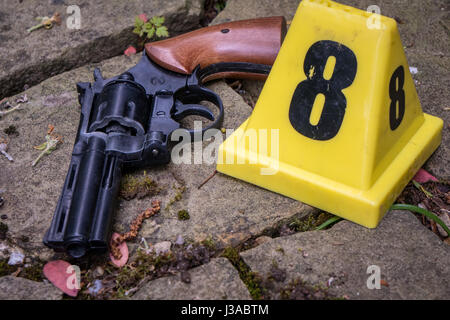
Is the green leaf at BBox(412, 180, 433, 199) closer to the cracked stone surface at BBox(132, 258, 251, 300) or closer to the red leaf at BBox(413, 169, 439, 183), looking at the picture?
the red leaf at BBox(413, 169, 439, 183)

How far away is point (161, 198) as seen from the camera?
1974 mm

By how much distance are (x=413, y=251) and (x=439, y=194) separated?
370 mm

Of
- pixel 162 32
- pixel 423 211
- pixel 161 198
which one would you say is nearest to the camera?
pixel 423 211

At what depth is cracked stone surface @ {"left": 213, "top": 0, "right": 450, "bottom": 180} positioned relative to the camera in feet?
7.63

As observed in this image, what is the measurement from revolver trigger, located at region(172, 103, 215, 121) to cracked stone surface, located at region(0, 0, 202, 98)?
715mm

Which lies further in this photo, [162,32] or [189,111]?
[162,32]

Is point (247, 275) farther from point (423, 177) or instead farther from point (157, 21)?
point (157, 21)

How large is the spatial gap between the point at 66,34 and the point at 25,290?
142 cm

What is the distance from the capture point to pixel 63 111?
7.58ft

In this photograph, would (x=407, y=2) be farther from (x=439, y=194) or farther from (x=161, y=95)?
(x=161, y=95)

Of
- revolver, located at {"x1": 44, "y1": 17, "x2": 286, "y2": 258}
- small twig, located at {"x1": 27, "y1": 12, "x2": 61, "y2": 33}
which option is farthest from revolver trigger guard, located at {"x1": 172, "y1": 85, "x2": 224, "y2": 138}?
small twig, located at {"x1": 27, "y1": 12, "x2": 61, "y2": 33}

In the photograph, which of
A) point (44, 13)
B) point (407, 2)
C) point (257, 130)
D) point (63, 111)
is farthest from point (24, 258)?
point (407, 2)

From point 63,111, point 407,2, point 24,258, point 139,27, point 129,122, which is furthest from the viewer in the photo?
point 407,2

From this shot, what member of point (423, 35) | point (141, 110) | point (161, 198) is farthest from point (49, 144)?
point (423, 35)
